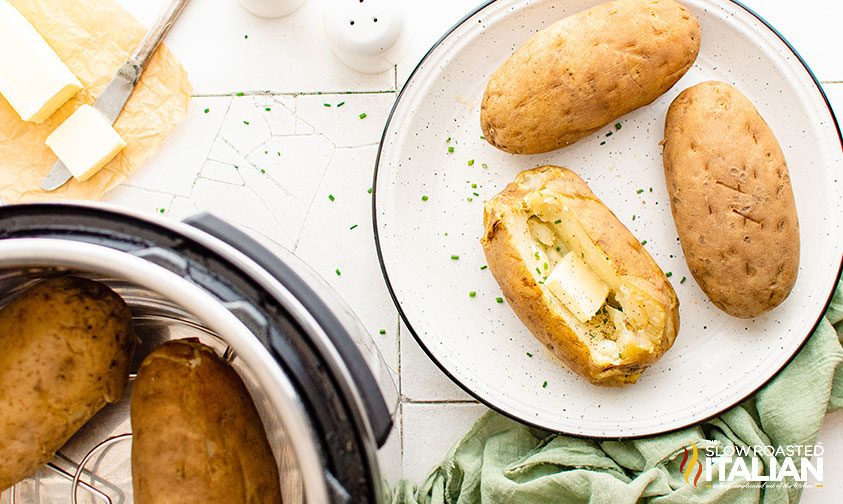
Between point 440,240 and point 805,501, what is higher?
point 440,240

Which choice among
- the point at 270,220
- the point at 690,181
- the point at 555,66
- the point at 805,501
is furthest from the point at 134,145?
the point at 805,501

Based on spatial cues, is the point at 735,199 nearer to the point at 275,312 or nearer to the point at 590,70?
the point at 590,70

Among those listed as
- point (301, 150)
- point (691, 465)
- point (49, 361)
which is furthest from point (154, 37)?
point (691, 465)

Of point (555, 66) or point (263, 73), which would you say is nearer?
point (555, 66)

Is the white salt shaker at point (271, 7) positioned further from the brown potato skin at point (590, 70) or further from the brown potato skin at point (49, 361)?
the brown potato skin at point (49, 361)

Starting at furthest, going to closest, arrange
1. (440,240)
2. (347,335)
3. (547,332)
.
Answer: (440,240)
(547,332)
(347,335)

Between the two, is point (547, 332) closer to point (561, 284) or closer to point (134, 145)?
point (561, 284)

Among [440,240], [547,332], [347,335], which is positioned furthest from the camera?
[440,240]

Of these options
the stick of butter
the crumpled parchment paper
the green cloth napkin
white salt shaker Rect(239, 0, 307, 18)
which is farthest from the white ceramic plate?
the stick of butter
